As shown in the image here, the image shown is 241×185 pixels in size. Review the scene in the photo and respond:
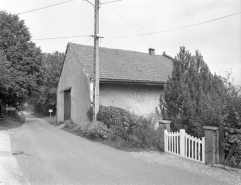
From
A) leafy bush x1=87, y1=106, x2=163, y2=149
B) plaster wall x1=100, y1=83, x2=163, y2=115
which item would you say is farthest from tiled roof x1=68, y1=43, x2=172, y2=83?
leafy bush x1=87, y1=106, x2=163, y2=149

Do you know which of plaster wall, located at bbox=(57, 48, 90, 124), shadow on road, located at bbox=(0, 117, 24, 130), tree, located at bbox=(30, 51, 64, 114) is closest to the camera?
plaster wall, located at bbox=(57, 48, 90, 124)

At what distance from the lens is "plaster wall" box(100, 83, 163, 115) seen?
1524 cm

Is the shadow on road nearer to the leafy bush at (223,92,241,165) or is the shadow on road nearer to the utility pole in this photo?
the utility pole

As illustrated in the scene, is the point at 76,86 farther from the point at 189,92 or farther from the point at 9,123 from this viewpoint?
the point at 189,92

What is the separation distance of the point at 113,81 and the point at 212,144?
29.7ft

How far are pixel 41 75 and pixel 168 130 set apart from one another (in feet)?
57.3

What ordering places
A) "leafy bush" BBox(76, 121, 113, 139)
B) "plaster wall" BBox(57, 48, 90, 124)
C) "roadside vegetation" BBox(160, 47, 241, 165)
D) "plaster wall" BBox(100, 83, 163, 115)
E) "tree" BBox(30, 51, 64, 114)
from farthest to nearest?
"tree" BBox(30, 51, 64, 114) < "plaster wall" BBox(57, 48, 90, 124) < "plaster wall" BBox(100, 83, 163, 115) < "leafy bush" BBox(76, 121, 113, 139) < "roadside vegetation" BBox(160, 47, 241, 165)

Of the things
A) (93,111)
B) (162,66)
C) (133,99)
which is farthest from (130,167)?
(162,66)

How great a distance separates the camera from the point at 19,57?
21172mm

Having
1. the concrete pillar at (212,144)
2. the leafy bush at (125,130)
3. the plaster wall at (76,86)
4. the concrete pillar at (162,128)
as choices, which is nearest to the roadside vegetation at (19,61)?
the plaster wall at (76,86)

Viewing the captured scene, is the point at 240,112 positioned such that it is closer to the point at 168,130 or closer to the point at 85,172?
the point at 168,130

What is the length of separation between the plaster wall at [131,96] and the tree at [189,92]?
588cm

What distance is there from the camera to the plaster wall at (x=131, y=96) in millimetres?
15242

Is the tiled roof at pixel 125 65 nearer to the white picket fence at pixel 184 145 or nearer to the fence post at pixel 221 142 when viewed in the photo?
the white picket fence at pixel 184 145
